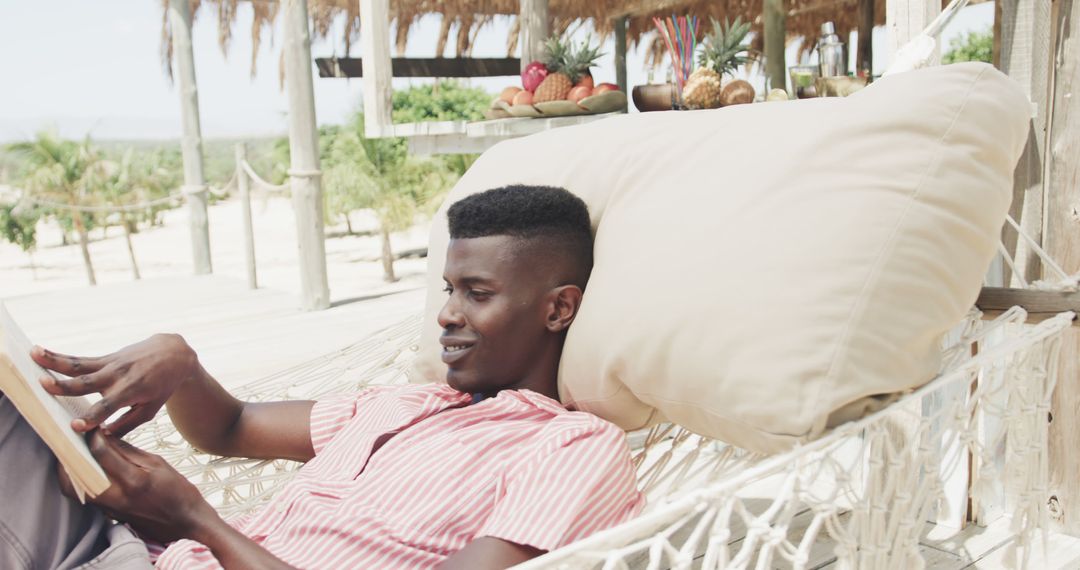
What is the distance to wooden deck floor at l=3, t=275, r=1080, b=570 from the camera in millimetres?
4172

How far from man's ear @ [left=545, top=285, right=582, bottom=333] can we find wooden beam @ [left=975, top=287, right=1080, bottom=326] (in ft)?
1.99

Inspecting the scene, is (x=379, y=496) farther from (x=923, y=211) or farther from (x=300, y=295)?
(x=300, y=295)

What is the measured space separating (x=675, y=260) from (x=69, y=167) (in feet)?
44.3

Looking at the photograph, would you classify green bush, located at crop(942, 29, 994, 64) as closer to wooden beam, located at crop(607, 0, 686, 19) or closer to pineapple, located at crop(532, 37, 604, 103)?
wooden beam, located at crop(607, 0, 686, 19)

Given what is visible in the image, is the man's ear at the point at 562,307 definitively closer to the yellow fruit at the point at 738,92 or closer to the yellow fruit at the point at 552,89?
the yellow fruit at the point at 738,92

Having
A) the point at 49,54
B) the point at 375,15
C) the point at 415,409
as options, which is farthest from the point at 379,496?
the point at 49,54

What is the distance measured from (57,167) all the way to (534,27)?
424 inches

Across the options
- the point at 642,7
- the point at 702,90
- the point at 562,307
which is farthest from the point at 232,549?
the point at 642,7

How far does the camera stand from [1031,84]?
180 centimetres

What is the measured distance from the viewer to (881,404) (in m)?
1.03

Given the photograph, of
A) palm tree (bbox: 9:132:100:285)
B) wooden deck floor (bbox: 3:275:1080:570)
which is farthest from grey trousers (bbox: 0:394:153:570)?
palm tree (bbox: 9:132:100:285)

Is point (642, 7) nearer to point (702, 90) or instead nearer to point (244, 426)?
point (702, 90)

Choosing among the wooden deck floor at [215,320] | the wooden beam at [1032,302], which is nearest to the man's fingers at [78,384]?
the wooden beam at [1032,302]

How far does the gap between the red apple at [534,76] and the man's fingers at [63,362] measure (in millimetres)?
2444
